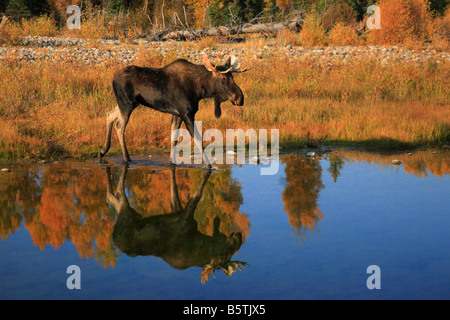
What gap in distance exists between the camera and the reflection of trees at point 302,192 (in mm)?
6691

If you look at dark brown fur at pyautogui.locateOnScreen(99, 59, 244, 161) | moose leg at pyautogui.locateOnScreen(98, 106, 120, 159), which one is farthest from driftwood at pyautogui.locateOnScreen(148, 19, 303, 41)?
dark brown fur at pyautogui.locateOnScreen(99, 59, 244, 161)

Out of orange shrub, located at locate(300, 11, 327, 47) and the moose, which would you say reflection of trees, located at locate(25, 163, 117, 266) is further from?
orange shrub, located at locate(300, 11, 327, 47)

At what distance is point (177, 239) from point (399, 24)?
2100 centimetres

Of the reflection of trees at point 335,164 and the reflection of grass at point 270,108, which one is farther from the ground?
the reflection of grass at point 270,108

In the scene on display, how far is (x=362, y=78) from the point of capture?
1614 cm

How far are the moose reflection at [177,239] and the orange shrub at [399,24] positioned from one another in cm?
1911

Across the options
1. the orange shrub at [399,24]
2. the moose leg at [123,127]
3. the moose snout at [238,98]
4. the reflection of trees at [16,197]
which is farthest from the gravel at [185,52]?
the reflection of trees at [16,197]

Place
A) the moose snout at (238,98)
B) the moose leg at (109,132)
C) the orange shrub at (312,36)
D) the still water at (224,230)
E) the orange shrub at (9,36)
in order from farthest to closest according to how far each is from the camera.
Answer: the orange shrub at (312,36) → the orange shrub at (9,36) → the moose leg at (109,132) → the moose snout at (238,98) → the still water at (224,230)

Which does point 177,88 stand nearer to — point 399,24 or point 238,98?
point 238,98

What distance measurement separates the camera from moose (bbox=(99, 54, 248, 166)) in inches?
369

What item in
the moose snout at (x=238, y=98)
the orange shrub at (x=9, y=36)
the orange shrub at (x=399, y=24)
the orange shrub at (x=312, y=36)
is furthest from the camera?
the orange shrub at (x=399, y=24)

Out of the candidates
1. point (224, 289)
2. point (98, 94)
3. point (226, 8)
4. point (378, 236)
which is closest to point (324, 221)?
point (378, 236)

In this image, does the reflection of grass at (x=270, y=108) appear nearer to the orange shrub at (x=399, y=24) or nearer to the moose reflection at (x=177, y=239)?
the moose reflection at (x=177, y=239)

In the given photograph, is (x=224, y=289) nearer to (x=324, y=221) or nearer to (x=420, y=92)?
(x=324, y=221)
